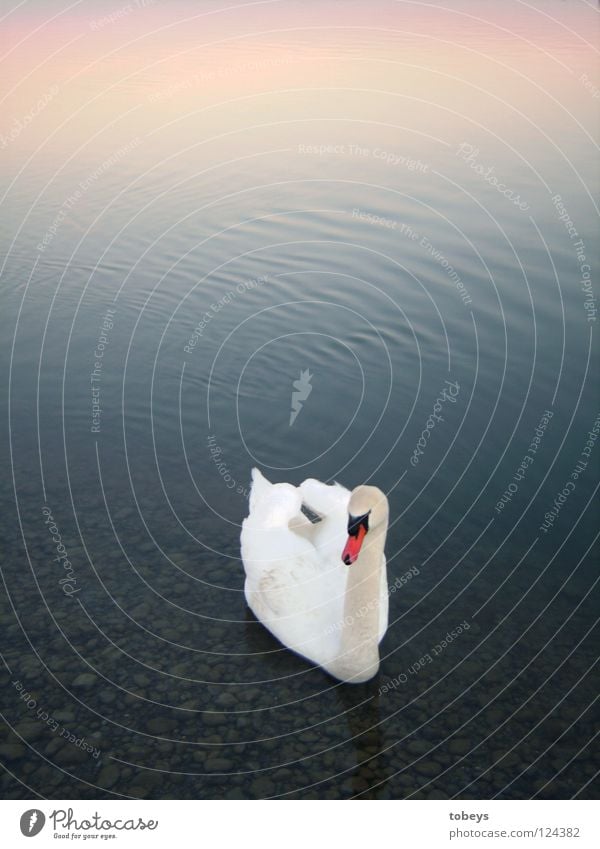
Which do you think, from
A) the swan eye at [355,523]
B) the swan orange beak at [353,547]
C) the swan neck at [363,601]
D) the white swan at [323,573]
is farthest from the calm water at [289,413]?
the swan eye at [355,523]

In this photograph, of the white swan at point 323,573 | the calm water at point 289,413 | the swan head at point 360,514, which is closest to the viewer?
the swan head at point 360,514

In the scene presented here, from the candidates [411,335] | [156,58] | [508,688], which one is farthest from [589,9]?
[508,688]

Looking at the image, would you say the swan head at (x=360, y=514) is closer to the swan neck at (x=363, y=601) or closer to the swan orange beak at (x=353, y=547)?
the swan orange beak at (x=353, y=547)

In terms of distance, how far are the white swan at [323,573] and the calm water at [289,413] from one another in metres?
0.40

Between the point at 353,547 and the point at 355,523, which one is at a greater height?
the point at 355,523

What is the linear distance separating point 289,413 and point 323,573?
437 cm

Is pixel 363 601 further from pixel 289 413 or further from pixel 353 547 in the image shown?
pixel 289 413

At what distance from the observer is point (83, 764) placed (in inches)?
300

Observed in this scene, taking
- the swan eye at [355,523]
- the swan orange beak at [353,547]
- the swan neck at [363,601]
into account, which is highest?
the swan eye at [355,523]

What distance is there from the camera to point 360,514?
24.8 feet

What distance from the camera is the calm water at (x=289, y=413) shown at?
801 cm

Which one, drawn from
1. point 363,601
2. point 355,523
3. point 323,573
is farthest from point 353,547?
point 323,573

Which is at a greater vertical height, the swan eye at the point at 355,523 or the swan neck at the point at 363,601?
the swan eye at the point at 355,523
